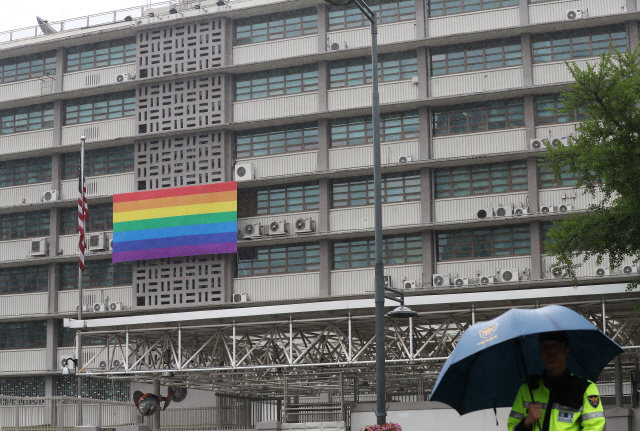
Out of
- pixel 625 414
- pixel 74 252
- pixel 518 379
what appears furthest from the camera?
pixel 74 252

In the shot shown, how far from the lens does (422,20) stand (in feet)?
128

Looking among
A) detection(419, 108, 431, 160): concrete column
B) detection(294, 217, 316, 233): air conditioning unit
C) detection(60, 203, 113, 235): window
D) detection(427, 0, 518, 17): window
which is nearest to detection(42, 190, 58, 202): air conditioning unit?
detection(60, 203, 113, 235): window

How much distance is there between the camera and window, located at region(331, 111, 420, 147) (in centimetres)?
3888

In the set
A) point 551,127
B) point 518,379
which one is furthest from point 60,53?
point 518,379

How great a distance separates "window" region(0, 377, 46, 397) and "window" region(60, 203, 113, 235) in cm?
700

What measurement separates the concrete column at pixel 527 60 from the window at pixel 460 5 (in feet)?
5.60

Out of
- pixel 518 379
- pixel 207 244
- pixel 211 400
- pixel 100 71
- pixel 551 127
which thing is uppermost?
pixel 100 71

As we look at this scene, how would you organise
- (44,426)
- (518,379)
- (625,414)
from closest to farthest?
(518,379) → (625,414) → (44,426)

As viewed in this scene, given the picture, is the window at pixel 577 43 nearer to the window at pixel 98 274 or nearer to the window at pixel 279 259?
the window at pixel 279 259

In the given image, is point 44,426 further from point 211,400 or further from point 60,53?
point 60,53

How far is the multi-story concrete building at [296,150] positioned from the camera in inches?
1467

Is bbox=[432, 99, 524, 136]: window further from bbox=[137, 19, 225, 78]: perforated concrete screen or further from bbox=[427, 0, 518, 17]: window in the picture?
bbox=[137, 19, 225, 78]: perforated concrete screen

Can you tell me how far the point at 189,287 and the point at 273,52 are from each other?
10858 millimetres

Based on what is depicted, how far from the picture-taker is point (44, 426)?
26078mm
